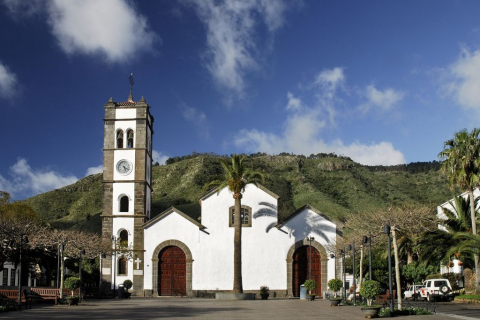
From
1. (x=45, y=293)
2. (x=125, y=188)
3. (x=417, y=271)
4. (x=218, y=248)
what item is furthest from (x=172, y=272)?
(x=417, y=271)

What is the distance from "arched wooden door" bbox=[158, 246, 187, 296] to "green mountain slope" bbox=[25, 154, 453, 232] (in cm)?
3636

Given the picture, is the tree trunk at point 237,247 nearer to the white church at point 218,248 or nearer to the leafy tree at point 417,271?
the white church at point 218,248

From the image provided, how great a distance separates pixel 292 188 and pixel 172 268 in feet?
222

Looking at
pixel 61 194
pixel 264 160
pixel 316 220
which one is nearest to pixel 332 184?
pixel 264 160

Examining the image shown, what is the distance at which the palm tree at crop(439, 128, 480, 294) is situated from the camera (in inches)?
Answer: 1361

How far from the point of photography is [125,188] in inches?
1900

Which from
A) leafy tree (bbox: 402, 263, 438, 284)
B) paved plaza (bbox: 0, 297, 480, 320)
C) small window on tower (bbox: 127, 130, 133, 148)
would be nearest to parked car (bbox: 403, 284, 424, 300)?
leafy tree (bbox: 402, 263, 438, 284)

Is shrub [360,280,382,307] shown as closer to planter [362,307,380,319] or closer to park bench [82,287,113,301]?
planter [362,307,380,319]

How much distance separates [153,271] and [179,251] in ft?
8.75

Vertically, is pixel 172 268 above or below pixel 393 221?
below

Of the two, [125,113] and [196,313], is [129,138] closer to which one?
[125,113]

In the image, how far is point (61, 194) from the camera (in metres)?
110

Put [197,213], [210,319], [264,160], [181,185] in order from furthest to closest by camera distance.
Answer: [264,160] → [181,185] → [197,213] → [210,319]

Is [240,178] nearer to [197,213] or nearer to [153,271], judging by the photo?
[153,271]
